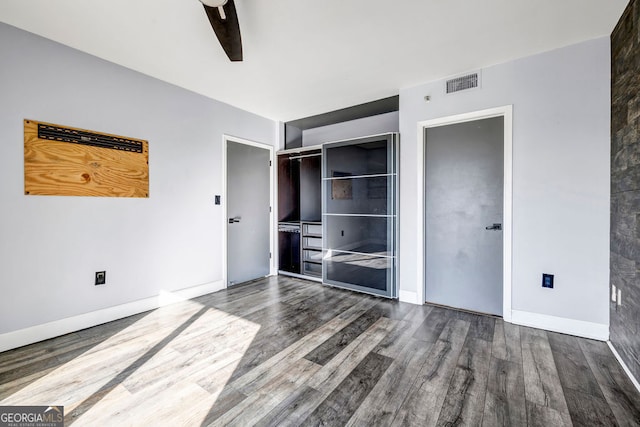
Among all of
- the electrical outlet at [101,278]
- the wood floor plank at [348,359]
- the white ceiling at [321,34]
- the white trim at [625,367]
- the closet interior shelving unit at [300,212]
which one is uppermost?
the white ceiling at [321,34]

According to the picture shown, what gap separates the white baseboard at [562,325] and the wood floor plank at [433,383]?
0.62 m

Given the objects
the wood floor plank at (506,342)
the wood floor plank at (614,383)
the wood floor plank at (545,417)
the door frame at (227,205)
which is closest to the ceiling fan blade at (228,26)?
the door frame at (227,205)

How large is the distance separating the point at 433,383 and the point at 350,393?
0.56 meters

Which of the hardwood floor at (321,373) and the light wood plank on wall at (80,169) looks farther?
the light wood plank on wall at (80,169)

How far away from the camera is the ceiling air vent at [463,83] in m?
2.98

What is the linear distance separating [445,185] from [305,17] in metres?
2.23

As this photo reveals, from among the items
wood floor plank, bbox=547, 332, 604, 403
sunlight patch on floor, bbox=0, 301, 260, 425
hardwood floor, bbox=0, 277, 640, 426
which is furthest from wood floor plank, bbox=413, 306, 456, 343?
sunlight patch on floor, bbox=0, 301, 260, 425

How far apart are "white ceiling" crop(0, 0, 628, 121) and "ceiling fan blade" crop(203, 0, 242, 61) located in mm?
352

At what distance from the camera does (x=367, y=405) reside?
1.64m

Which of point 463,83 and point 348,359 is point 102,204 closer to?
point 348,359

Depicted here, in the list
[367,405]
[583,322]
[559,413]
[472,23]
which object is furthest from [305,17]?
[583,322]

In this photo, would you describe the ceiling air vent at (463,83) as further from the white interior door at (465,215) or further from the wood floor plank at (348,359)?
the wood floor plank at (348,359)

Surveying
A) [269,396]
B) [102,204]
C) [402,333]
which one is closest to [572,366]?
[402,333]

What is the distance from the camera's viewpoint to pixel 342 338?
2.48m
